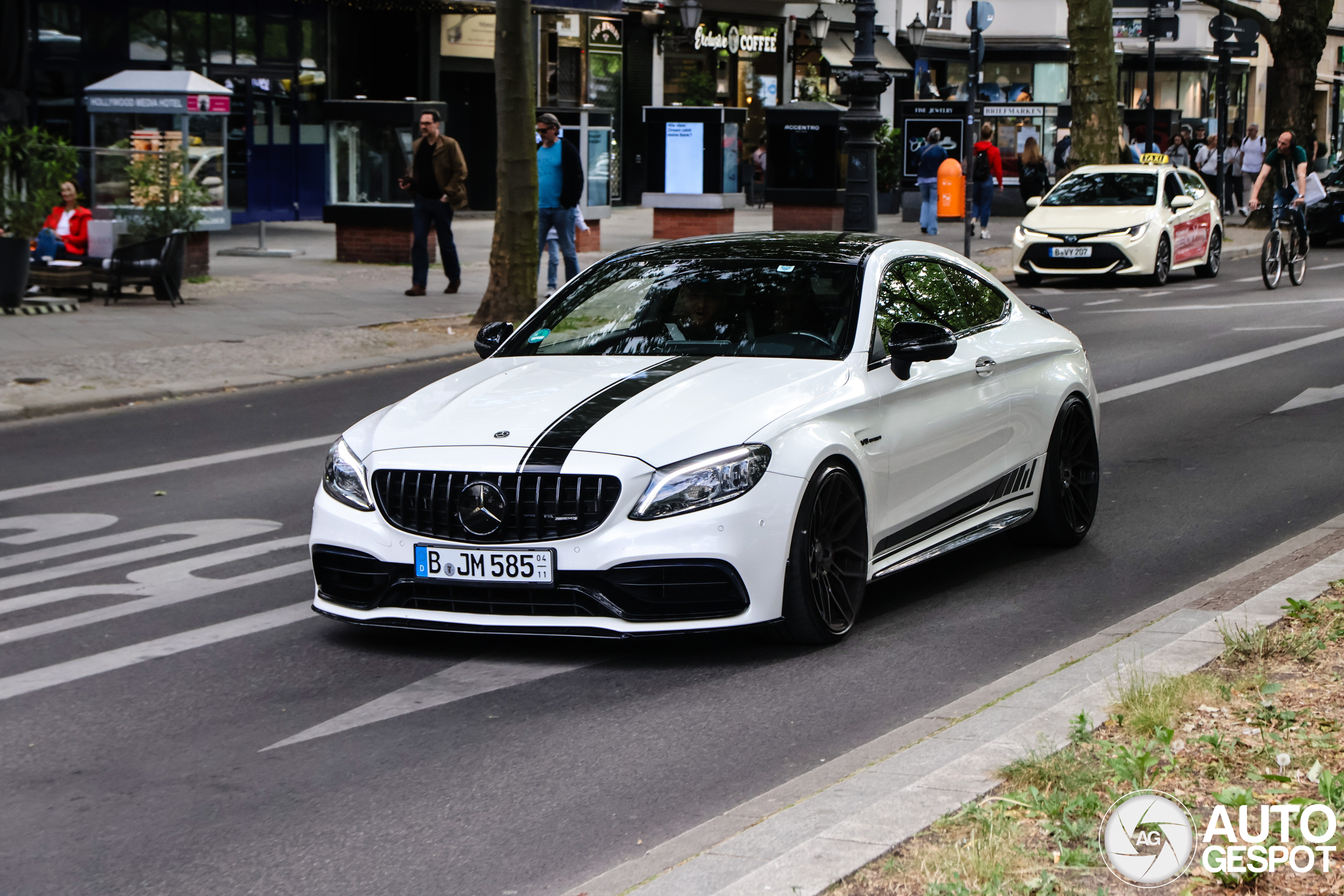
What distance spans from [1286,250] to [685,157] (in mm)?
10039

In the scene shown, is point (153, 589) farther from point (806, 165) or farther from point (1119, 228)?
point (806, 165)

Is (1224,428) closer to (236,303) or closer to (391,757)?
(391,757)

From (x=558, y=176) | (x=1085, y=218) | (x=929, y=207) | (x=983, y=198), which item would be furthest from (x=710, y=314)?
(x=929, y=207)

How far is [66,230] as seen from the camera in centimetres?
1958

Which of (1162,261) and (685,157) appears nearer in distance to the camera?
(1162,261)

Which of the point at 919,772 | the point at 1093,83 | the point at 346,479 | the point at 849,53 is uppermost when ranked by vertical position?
the point at 849,53

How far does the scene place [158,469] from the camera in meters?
10.7

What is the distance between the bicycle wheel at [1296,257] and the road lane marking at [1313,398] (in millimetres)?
9604

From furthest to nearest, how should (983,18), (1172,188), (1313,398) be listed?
(983,18)
(1172,188)
(1313,398)

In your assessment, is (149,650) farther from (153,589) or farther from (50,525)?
(50,525)

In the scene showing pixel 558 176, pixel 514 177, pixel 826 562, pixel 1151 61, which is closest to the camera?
pixel 826 562

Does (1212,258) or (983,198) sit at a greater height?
(983,198)

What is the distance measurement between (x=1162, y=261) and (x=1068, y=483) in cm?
1689

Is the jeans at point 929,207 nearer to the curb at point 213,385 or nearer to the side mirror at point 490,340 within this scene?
the curb at point 213,385
